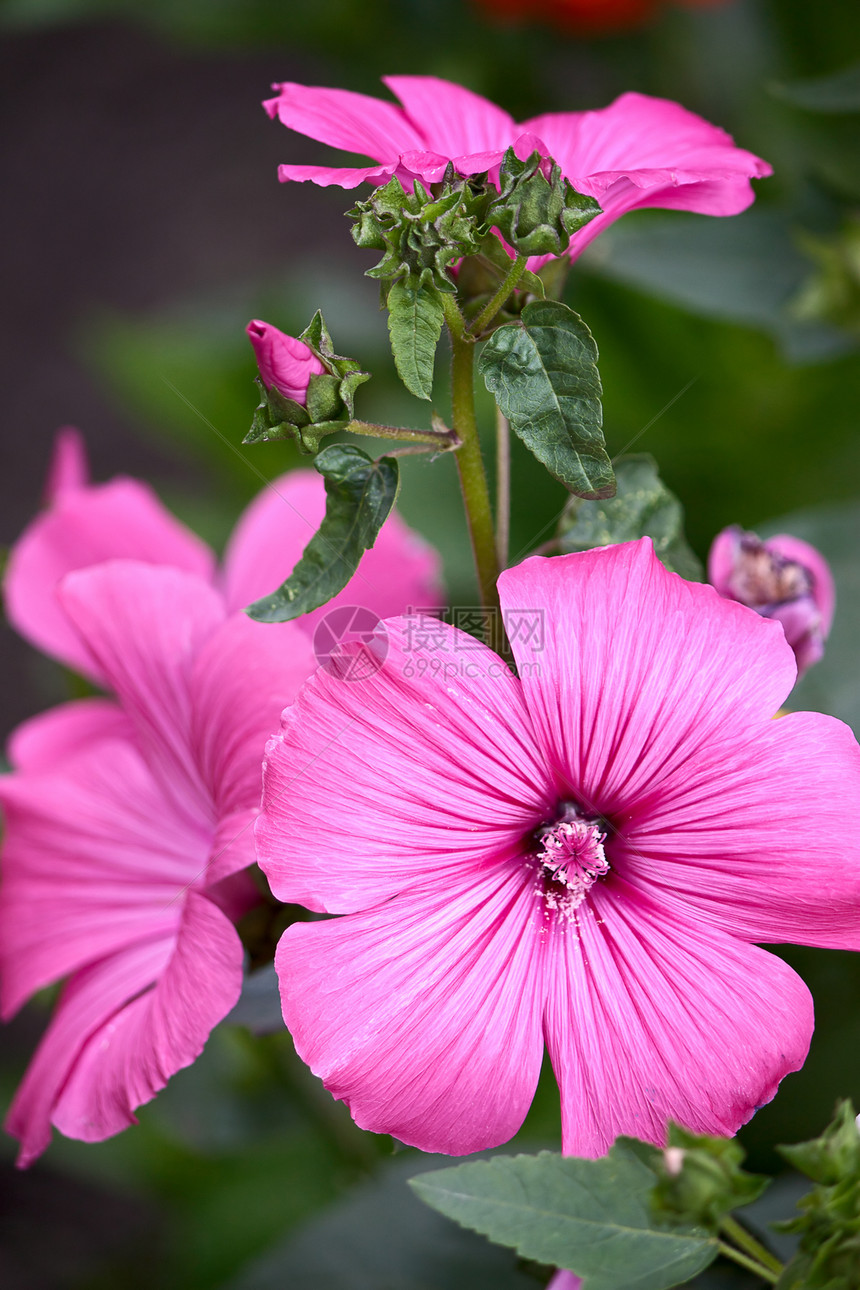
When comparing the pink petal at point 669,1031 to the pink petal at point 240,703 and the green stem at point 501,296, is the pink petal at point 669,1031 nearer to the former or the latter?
the pink petal at point 240,703

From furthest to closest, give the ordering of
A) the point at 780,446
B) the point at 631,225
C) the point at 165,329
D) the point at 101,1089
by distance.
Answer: the point at 165,329 < the point at 780,446 < the point at 631,225 < the point at 101,1089

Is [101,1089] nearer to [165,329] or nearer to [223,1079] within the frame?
[223,1079]

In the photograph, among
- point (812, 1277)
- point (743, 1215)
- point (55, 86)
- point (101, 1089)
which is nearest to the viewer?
point (812, 1277)

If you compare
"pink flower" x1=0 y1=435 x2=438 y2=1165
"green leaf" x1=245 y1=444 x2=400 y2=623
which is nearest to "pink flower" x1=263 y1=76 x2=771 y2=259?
"green leaf" x1=245 y1=444 x2=400 y2=623

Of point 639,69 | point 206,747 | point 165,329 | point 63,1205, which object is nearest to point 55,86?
point 165,329

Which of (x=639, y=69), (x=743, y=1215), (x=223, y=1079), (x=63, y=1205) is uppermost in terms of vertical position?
(x=639, y=69)

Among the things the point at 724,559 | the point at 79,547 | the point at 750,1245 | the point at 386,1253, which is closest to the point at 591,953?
the point at 750,1245

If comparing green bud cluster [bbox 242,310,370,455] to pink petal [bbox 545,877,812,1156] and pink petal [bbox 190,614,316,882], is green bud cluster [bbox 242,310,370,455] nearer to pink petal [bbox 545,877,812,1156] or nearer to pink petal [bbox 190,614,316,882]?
pink petal [bbox 190,614,316,882]

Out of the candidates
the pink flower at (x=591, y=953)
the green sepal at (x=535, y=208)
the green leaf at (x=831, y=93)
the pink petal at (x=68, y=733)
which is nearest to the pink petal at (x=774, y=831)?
the pink flower at (x=591, y=953)

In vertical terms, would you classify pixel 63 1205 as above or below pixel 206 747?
below
